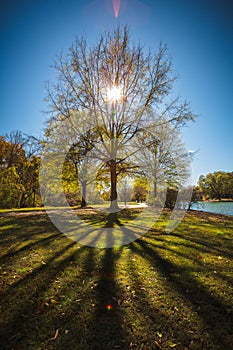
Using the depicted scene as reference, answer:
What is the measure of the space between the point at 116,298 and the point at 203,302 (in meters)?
1.40

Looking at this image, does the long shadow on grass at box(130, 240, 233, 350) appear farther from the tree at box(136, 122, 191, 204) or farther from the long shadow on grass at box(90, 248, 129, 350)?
the tree at box(136, 122, 191, 204)

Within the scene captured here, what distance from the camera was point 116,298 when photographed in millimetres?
2977

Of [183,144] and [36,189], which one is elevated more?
[183,144]

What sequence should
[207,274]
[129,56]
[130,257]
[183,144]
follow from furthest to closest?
[183,144] < [129,56] < [130,257] < [207,274]

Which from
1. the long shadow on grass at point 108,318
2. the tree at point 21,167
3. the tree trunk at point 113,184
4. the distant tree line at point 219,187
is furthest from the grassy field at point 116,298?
the distant tree line at point 219,187

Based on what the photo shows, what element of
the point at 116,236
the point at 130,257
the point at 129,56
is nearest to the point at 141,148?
the point at 129,56

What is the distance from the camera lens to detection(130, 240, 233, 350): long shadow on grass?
88.4 inches

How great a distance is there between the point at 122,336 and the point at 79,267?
7.07ft

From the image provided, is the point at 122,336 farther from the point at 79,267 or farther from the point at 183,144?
the point at 183,144

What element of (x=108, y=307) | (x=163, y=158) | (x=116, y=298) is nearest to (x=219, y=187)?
(x=163, y=158)

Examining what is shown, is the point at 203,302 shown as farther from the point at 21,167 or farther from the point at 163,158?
the point at 21,167

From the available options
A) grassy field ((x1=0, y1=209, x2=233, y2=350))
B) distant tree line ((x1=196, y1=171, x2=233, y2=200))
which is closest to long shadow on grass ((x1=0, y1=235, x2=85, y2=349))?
grassy field ((x1=0, y1=209, x2=233, y2=350))

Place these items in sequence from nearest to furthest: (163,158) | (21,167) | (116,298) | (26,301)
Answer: (26,301)
(116,298)
(163,158)
(21,167)

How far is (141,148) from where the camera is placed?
429 inches
